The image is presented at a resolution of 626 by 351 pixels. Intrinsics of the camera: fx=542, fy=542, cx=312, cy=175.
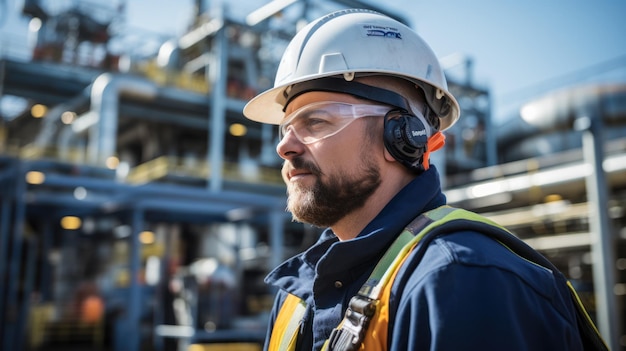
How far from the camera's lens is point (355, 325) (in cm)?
130

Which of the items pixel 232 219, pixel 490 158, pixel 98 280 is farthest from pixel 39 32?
pixel 490 158

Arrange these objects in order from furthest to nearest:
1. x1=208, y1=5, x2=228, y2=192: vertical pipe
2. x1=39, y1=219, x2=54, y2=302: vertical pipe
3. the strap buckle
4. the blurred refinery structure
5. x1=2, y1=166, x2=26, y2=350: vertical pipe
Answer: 1. x1=208, y1=5, x2=228, y2=192: vertical pipe
2. x1=39, y1=219, x2=54, y2=302: vertical pipe
3. x1=2, y1=166, x2=26, y2=350: vertical pipe
4. the blurred refinery structure
5. the strap buckle

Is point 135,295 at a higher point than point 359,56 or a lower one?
lower

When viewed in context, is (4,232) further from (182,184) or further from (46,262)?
(182,184)

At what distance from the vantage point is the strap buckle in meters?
1.27

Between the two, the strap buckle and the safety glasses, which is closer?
the strap buckle

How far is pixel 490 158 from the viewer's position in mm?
28562

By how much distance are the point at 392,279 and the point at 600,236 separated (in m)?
5.88

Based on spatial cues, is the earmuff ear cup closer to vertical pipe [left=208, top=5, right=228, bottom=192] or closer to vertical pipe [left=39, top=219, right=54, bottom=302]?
vertical pipe [left=39, top=219, right=54, bottom=302]

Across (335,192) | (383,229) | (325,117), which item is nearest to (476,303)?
(383,229)

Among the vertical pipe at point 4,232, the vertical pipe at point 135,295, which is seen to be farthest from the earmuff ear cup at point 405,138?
the vertical pipe at point 135,295

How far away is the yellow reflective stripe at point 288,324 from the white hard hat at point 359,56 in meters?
0.73

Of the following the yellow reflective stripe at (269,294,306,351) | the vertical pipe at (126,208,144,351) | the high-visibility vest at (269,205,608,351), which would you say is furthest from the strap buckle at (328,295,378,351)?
the vertical pipe at (126,208,144,351)

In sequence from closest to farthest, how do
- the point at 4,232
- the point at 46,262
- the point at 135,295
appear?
the point at 4,232
the point at 135,295
the point at 46,262
